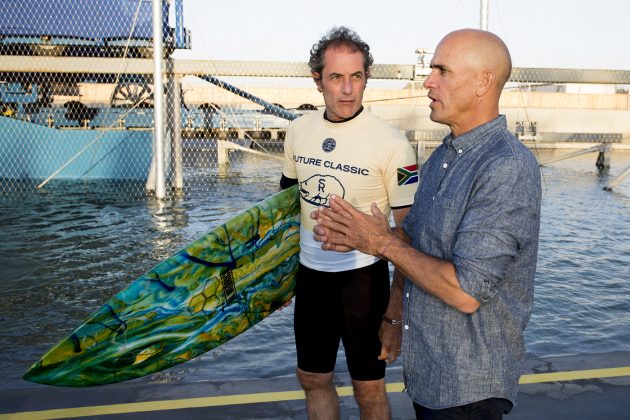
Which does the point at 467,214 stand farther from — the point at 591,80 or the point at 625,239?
the point at 591,80

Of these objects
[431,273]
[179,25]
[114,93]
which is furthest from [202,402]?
[114,93]

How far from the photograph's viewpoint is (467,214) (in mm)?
1785

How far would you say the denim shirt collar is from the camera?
74.4 inches

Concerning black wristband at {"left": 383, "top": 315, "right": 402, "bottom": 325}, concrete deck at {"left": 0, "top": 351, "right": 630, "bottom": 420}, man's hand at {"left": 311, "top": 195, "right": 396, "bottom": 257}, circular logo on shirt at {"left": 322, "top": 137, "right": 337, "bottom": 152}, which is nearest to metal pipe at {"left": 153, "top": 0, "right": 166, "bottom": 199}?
concrete deck at {"left": 0, "top": 351, "right": 630, "bottom": 420}

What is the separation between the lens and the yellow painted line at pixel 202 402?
310 centimetres

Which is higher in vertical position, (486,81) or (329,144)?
(486,81)

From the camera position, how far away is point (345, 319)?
2.81 meters

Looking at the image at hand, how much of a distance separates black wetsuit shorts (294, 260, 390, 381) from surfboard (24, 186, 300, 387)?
0.39 m

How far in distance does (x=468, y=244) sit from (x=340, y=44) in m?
1.37

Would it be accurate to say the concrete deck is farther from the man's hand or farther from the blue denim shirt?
Result: the man's hand

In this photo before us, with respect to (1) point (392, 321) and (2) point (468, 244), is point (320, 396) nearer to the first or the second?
(1) point (392, 321)

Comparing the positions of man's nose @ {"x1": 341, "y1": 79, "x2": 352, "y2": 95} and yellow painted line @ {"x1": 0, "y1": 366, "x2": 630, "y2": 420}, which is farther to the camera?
yellow painted line @ {"x1": 0, "y1": 366, "x2": 630, "y2": 420}

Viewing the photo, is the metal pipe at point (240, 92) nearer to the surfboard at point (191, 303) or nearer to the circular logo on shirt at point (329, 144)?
the surfboard at point (191, 303)

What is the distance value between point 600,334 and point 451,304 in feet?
12.3
